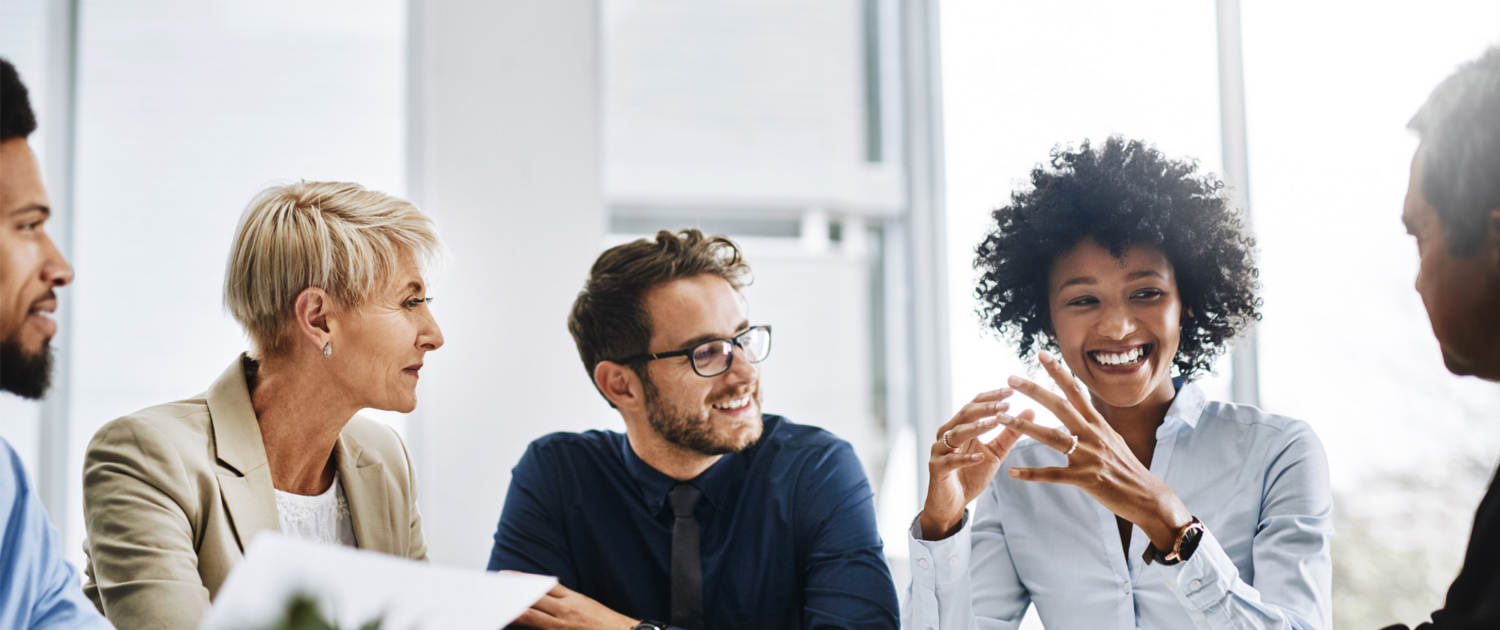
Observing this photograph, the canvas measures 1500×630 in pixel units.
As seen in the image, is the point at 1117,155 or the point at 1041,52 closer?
the point at 1117,155

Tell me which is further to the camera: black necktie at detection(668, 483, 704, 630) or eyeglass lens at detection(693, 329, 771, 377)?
eyeglass lens at detection(693, 329, 771, 377)

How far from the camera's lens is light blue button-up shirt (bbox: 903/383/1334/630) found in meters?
1.40

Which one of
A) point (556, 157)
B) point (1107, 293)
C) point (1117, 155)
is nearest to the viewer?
point (1107, 293)

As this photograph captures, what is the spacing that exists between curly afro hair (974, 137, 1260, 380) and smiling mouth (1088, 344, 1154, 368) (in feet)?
0.53

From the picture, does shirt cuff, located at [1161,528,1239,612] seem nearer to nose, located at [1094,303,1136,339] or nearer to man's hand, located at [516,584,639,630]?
nose, located at [1094,303,1136,339]

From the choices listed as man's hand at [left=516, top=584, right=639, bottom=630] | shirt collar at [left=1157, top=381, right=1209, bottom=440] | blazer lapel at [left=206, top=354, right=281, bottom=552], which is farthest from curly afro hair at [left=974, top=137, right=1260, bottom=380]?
blazer lapel at [left=206, top=354, right=281, bottom=552]

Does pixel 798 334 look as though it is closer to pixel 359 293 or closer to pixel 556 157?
pixel 556 157

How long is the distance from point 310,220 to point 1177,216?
1.54 m

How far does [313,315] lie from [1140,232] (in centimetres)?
146

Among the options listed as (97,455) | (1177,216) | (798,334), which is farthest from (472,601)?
(798,334)

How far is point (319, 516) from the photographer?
1736mm

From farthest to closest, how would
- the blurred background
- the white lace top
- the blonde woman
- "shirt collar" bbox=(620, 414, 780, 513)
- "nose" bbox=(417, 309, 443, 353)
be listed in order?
the blurred background, "shirt collar" bbox=(620, 414, 780, 513), "nose" bbox=(417, 309, 443, 353), the white lace top, the blonde woman

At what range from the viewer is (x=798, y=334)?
10.6ft

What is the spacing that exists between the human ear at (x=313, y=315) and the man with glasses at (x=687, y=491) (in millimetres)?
492
